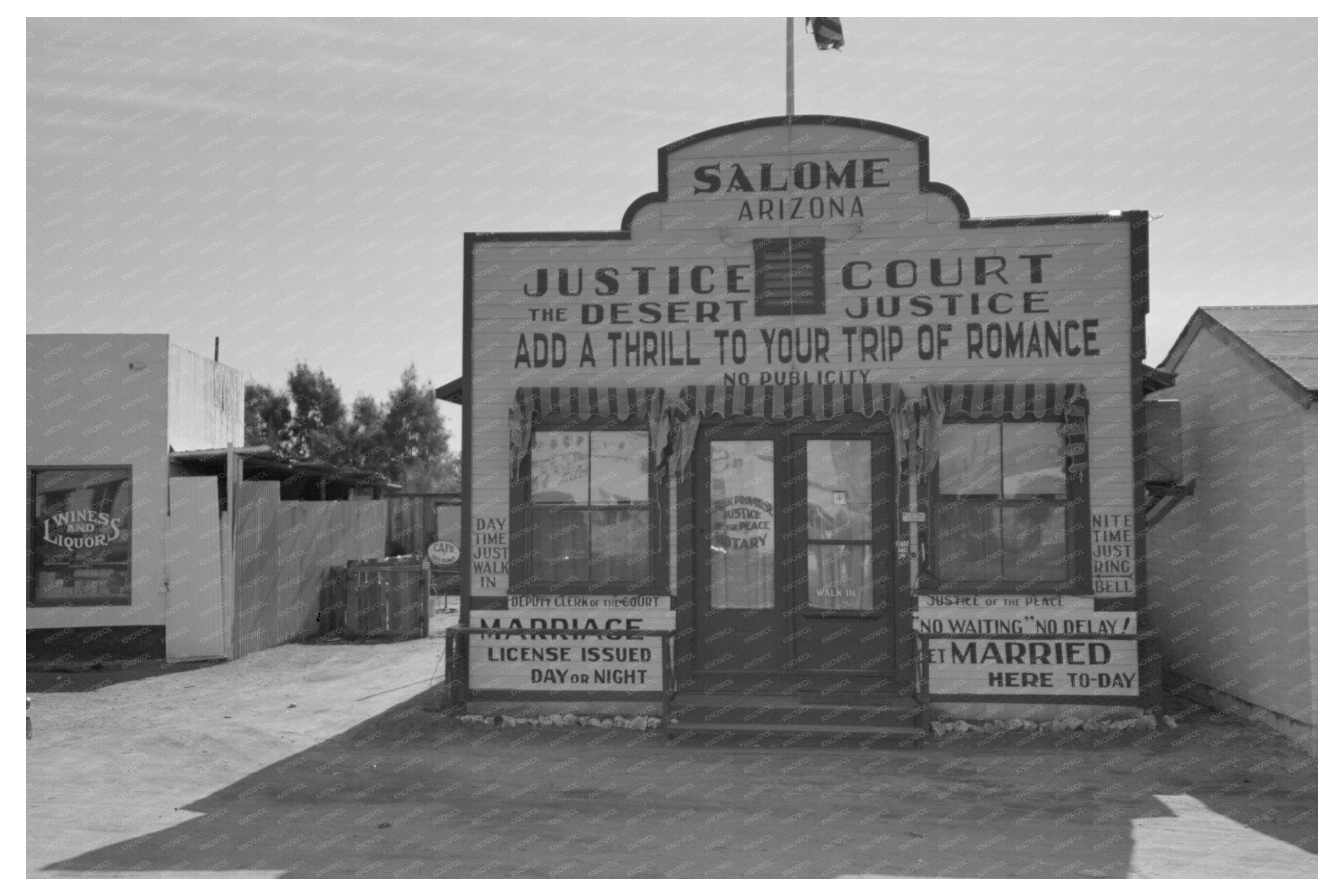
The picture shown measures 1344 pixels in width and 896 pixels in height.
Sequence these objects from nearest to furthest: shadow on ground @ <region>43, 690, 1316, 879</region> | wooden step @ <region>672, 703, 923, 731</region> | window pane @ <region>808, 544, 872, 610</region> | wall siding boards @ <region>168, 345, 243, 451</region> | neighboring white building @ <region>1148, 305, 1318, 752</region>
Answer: shadow on ground @ <region>43, 690, 1316, 879</region> → neighboring white building @ <region>1148, 305, 1318, 752</region> → wooden step @ <region>672, 703, 923, 731</region> → window pane @ <region>808, 544, 872, 610</region> → wall siding boards @ <region>168, 345, 243, 451</region>

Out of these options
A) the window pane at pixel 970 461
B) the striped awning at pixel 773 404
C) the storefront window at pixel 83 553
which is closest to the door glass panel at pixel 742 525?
the striped awning at pixel 773 404

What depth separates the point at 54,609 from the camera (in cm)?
1564

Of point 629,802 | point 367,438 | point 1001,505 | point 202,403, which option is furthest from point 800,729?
point 367,438

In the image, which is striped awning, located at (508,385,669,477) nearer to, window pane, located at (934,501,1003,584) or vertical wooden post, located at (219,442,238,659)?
window pane, located at (934,501,1003,584)

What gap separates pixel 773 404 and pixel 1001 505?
2.39 m

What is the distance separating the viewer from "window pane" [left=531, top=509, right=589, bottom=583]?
11.8 metres

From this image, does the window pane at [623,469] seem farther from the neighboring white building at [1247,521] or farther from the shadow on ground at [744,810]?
the neighboring white building at [1247,521]

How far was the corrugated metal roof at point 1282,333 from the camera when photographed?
10.4 m

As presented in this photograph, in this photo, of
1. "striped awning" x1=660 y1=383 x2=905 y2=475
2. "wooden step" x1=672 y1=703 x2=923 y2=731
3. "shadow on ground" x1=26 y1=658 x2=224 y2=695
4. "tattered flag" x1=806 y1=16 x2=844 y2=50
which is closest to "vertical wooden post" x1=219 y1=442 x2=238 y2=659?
"shadow on ground" x1=26 y1=658 x2=224 y2=695

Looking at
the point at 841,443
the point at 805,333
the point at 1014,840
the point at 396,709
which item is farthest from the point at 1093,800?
the point at 396,709

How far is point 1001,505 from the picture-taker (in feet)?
37.7

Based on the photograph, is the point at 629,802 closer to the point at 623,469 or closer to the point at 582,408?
the point at 623,469

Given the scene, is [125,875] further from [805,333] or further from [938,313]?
[938,313]

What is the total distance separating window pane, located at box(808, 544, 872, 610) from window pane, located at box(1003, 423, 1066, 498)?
152cm
